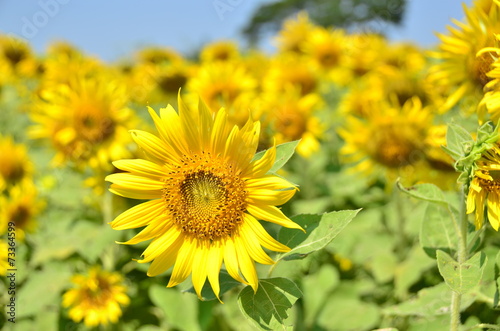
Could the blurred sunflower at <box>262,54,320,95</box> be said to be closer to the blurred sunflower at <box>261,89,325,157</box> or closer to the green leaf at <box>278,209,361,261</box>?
the blurred sunflower at <box>261,89,325,157</box>

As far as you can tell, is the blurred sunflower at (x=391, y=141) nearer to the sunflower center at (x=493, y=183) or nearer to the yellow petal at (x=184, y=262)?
the sunflower center at (x=493, y=183)

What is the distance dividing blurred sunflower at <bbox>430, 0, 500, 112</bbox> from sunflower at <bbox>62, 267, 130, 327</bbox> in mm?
1983

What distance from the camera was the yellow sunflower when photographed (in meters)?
1.29

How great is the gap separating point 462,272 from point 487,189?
0.80 ft

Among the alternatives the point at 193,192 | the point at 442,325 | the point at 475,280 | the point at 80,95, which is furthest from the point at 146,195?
the point at 80,95

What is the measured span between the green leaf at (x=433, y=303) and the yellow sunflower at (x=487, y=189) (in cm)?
43

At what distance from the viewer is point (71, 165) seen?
329 cm

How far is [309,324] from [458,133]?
1702 millimetres

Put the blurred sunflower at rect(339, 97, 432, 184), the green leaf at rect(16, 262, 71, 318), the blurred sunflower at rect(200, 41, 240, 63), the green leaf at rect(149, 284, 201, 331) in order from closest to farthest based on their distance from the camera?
the green leaf at rect(149, 284, 201, 331), the green leaf at rect(16, 262, 71, 318), the blurred sunflower at rect(339, 97, 432, 184), the blurred sunflower at rect(200, 41, 240, 63)

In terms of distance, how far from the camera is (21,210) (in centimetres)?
328

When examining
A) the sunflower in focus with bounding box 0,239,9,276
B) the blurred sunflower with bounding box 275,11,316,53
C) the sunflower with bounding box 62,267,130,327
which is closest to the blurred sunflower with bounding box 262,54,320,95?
the blurred sunflower with bounding box 275,11,316,53

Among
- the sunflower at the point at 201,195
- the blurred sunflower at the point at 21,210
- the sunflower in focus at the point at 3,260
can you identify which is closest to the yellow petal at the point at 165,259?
the sunflower at the point at 201,195

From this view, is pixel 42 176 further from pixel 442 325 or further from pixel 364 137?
pixel 442 325

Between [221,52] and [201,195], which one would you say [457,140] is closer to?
[201,195]
